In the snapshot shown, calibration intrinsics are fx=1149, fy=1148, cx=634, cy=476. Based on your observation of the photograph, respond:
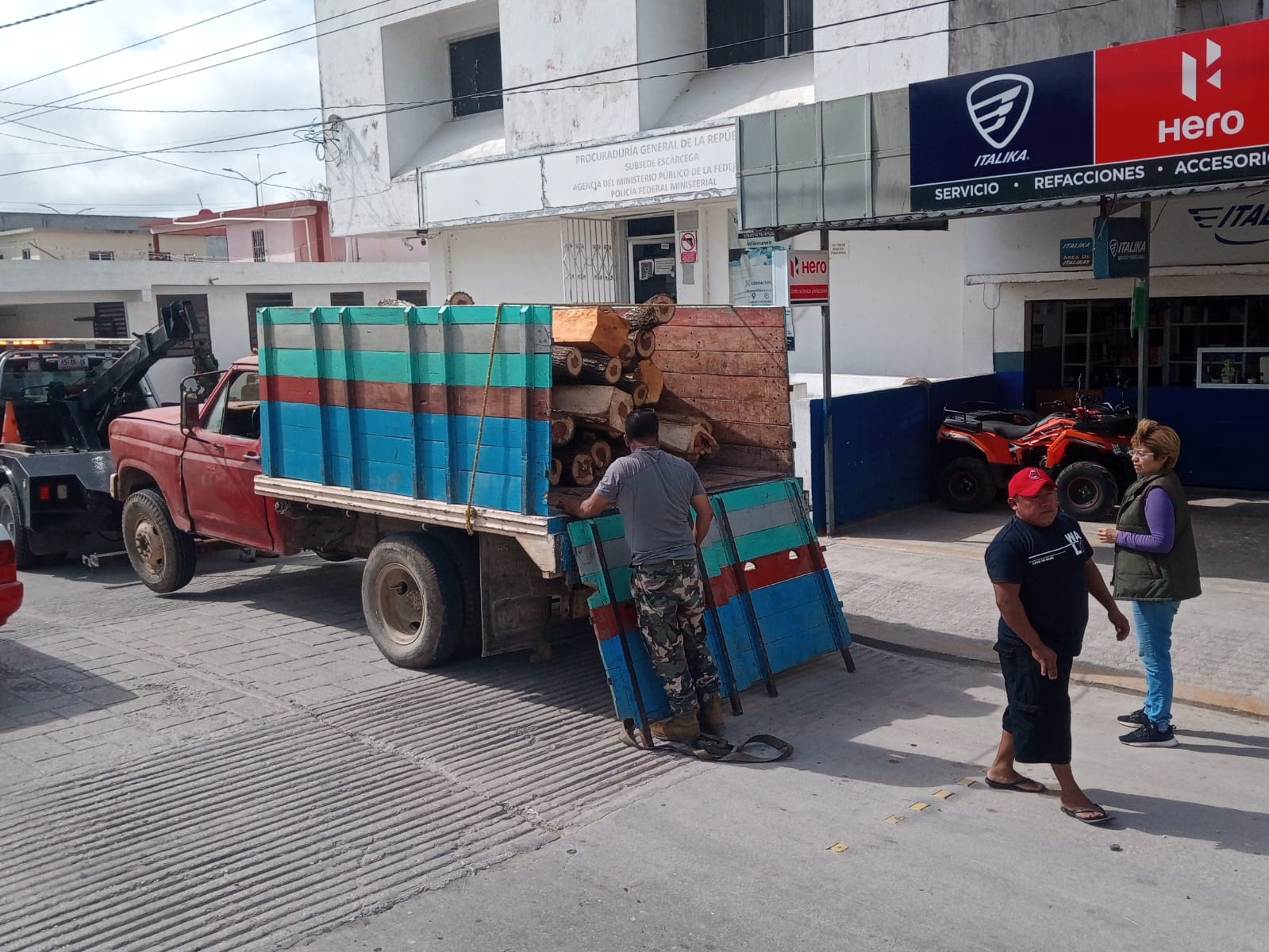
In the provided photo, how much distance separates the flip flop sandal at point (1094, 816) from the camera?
520 cm

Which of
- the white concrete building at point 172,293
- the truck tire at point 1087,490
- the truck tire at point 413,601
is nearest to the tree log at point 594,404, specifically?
the truck tire at point 413,601

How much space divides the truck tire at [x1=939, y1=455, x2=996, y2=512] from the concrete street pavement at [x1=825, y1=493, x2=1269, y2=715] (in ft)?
0.47

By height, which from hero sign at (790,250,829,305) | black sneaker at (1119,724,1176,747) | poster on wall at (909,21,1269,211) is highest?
poster on wall at (909,21,1269,211)

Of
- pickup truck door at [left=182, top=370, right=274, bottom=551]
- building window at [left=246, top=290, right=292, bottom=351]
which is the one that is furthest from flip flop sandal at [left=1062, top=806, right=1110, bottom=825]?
building window at [left=246, top=290, right=292, bottom=351]

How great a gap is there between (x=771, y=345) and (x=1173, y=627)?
356 centimetres

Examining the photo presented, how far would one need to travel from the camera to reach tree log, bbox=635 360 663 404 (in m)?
7.35

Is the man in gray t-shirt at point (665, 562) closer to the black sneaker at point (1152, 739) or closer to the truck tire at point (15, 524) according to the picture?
the black sneaker at point (1152, 739)

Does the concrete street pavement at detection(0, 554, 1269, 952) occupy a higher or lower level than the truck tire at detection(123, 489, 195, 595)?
lower

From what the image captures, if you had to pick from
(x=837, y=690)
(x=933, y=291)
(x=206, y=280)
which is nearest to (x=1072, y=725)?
(x=837, y=690)

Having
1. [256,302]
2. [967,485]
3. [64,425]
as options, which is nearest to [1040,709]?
[967,485]

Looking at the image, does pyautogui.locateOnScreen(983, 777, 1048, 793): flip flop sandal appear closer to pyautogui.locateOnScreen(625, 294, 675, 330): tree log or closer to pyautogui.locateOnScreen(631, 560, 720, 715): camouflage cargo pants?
pyautogui.locateOnScreen(631, 560, 720, 715): camouflage cargo pants

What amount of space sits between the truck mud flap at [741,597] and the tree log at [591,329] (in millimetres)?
1059

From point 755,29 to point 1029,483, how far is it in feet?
46.1

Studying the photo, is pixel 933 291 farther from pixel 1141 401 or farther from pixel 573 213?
pixel 573 213
